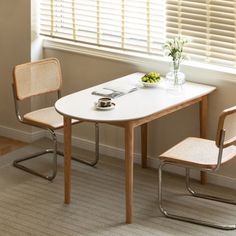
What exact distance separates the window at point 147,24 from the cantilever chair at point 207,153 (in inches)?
25.5

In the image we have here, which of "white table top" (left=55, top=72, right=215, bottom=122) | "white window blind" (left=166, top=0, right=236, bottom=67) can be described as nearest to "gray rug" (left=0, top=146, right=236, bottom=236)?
"white table top" (left=55, top=72, right=215, bottom=122)

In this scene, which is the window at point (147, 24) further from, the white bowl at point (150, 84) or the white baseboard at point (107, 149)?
the white baseboard at point (107, 149)

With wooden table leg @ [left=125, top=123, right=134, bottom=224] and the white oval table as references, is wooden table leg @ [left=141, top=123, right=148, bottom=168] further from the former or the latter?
wooden table leg @ [left=125, top=123, right=134, bottom=224]

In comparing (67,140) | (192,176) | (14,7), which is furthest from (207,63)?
(14,7)

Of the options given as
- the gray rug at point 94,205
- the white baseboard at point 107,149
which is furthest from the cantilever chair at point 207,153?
the white baseboard at point 107,149

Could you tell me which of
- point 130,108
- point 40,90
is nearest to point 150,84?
point 130,108

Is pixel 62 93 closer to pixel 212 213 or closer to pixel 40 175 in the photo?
pixel 40 175

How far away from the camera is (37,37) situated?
5.17 meters

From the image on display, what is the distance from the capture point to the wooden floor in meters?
5.15

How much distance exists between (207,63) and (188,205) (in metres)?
0.94

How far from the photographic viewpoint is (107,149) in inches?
199

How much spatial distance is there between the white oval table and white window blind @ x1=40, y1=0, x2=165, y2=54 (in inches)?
12.5

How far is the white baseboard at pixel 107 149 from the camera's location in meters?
4.55

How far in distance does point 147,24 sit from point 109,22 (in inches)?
12.5
